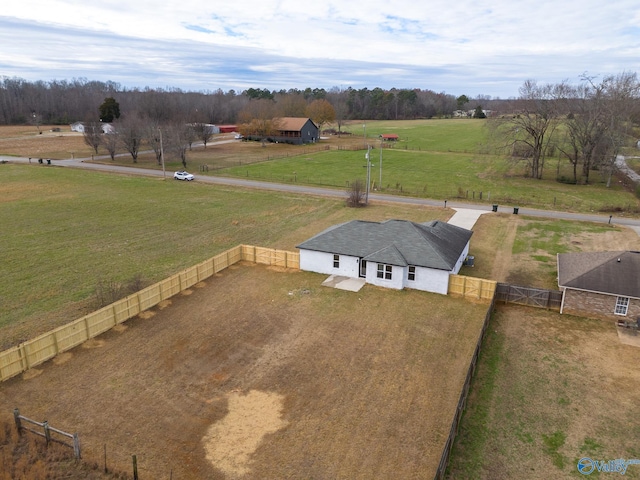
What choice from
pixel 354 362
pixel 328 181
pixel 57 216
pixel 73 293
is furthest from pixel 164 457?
pixel 328 181

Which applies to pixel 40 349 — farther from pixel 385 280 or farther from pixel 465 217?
pixel 465 217

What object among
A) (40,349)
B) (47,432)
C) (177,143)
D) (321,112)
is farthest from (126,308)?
(321,112)

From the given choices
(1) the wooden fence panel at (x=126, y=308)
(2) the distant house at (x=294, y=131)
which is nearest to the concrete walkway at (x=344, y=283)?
(1) the wooden fence panel at (x=126, y=308)

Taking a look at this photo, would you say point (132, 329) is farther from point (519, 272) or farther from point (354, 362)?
point (519, 272)

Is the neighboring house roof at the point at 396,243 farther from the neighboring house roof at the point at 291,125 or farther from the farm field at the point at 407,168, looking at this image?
the neighboring house roof at the point at 291,125

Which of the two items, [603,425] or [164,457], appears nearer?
[164,457]

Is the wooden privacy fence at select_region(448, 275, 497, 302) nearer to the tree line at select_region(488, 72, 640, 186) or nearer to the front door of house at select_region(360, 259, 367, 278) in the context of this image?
the front door of house at select_region(360, 259, 367, 278)
